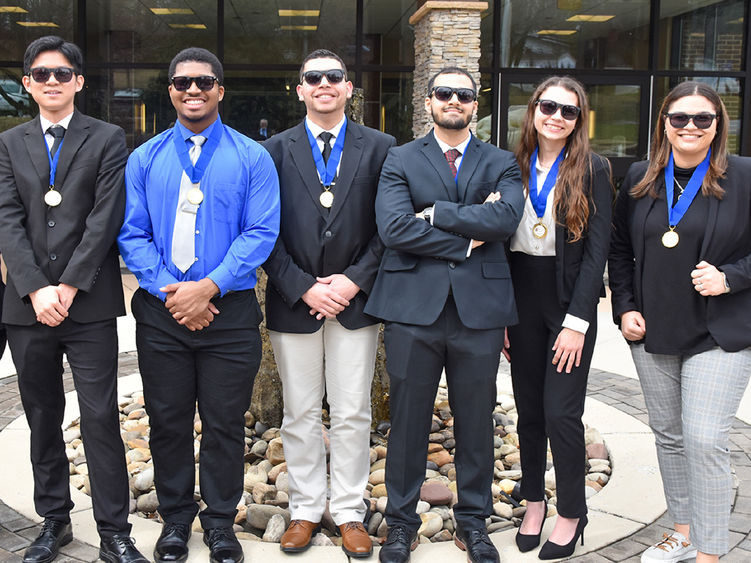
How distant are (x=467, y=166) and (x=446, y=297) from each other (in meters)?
0.62

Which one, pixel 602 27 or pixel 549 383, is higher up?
pixel 602 27

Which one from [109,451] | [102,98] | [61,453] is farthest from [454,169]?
[102,98]

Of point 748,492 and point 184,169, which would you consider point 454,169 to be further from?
point 748,492

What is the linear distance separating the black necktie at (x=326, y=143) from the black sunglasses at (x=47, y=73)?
1.18 metres

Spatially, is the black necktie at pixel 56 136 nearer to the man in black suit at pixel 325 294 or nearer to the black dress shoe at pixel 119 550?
the man in black suit at pixel 325 294

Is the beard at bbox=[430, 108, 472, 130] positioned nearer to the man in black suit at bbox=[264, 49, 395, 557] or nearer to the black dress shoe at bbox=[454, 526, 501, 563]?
the man in black suit at bbox=[264, 49, 395, 557]

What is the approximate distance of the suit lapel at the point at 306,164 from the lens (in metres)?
3.72

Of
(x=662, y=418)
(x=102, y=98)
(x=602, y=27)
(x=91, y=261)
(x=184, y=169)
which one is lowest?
(x=662, y=418)

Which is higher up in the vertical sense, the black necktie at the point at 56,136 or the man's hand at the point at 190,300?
the black necktie at the point at 56,136

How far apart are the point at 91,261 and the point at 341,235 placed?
1.12m

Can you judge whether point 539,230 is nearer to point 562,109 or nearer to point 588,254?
point 588,254

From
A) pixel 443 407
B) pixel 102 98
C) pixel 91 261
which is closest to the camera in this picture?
pixel 91 261

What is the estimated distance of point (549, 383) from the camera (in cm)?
362

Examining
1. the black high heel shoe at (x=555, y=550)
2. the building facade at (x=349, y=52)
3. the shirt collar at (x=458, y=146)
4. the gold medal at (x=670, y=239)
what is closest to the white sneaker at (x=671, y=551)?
the black high heel shoe at (x=555, y=550)
